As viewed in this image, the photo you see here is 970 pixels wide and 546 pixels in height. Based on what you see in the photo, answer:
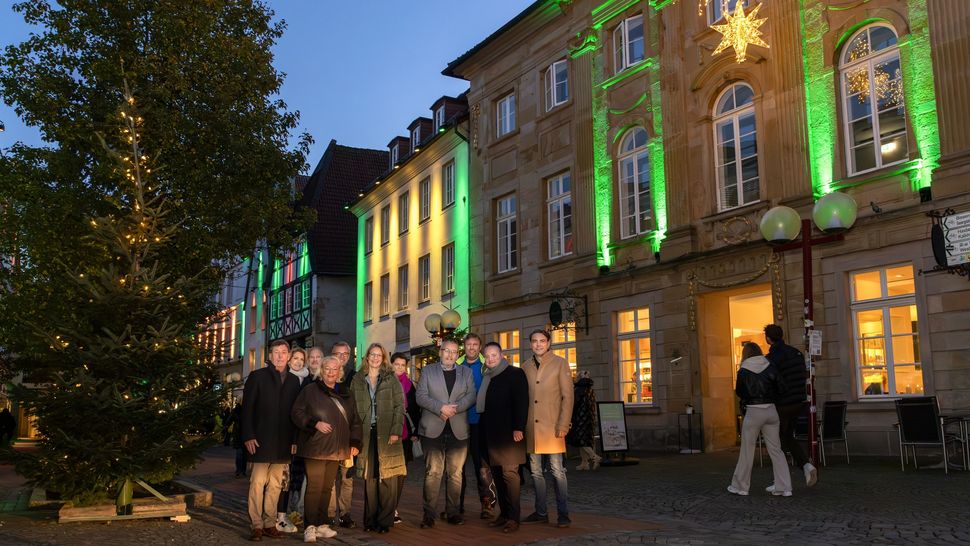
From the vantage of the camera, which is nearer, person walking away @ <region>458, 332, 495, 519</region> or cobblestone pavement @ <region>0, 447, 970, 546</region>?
cobblestone pavement @ <region>0, 447, 970, 546</region>

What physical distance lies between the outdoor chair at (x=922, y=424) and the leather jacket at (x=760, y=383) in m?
2.90

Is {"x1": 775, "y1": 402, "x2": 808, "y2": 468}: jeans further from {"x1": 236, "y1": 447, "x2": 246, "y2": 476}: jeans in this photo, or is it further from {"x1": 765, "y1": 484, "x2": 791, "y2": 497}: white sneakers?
{"x1": 236, "y1": 447, "x2": 246, "y2": 476}: jeans

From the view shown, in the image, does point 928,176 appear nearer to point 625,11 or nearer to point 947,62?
point 947,62

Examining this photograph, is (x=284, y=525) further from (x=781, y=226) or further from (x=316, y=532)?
(x=781, y=226)

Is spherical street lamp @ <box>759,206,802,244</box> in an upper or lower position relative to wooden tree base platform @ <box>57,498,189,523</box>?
upper

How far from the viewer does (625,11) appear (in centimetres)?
2088

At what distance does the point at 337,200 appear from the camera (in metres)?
42.3

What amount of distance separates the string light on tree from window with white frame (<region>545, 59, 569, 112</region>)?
19.1ft

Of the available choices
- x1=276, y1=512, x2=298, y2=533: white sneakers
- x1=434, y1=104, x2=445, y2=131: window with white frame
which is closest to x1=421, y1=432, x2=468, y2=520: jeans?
x1=276, y1=512, x2=298, y2=533: white sneakers

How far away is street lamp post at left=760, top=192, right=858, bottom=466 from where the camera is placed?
1148 centimetres

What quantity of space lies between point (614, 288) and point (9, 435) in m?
20.9

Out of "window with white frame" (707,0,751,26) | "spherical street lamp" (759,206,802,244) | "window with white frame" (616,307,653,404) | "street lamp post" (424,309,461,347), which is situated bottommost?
"window with white frame" (616,307,653,404)

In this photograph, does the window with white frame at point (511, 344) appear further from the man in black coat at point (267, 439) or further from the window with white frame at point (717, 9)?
the man in black coat at point (267, 439)

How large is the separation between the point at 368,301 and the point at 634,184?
61.5 ft
